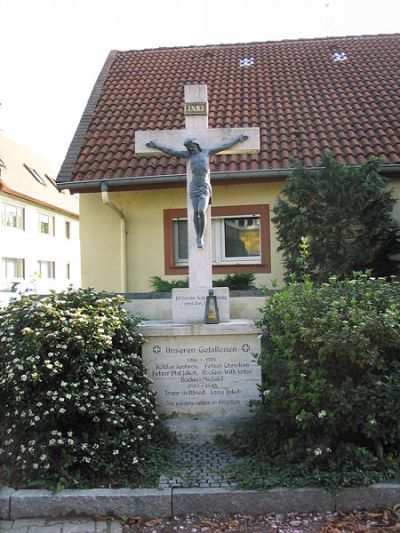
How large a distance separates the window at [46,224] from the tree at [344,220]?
71.8 ft

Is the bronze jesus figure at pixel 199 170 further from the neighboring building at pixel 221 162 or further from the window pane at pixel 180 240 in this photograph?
the window pane at pixel 180 240

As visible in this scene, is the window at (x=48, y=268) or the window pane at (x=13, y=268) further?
the window at (x=48, y=268)

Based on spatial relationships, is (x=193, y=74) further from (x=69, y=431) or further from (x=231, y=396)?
(x=69, y=431)

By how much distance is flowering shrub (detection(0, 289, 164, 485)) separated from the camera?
12.6ft

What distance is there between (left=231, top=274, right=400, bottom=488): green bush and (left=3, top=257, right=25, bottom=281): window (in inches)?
845

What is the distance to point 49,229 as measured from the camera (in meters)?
28.2

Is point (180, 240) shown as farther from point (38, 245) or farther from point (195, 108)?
point (38, 245)

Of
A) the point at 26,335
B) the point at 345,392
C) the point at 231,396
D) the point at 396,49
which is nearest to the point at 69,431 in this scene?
the point at 26,335

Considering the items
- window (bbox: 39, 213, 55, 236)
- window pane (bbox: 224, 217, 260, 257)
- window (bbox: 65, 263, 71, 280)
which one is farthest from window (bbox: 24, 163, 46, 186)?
window pane (bbox: 224, 217, 260, 257)

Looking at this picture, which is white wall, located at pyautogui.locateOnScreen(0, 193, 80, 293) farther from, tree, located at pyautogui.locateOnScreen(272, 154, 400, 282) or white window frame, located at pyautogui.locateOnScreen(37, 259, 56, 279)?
tree, located at pyautogui.locateOnScreen(272, 154, 400, 282)

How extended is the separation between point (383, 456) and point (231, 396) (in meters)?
1.60

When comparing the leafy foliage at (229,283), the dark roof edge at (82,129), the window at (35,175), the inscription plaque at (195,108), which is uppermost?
the window at (35,175)

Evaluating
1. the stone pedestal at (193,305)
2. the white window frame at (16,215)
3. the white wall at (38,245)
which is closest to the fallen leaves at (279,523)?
the stone pedestal at (193,305)

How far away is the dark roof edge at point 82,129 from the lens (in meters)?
9.32
